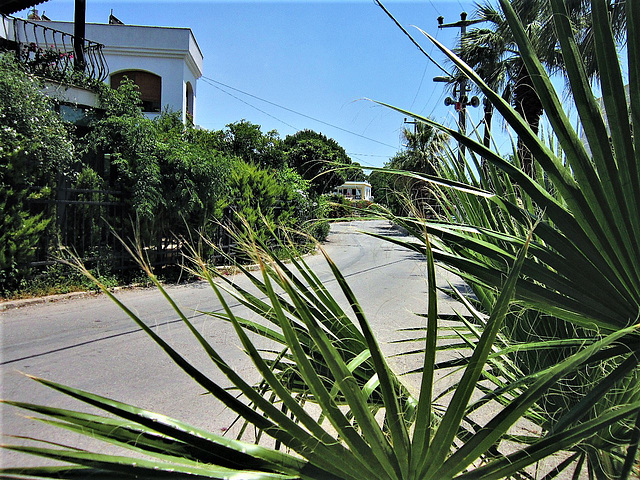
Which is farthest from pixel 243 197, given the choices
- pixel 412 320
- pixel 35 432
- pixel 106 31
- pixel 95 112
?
pixel 106 31

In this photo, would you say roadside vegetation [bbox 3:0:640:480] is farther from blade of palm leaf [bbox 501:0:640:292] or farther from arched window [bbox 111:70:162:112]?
arched window [bbox 111:70:162:112]

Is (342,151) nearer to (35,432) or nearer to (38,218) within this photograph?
(38,218)

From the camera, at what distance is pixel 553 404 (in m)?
1.54

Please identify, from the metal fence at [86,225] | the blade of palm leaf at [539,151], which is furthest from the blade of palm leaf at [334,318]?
the metal fence at [86,225]

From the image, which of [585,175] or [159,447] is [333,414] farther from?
[585,175]

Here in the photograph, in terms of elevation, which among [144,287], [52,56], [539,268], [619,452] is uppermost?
[52,56]

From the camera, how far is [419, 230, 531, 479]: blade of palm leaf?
2.72ft

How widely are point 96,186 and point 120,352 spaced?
4.94 metres

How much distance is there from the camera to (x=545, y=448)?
84 cm

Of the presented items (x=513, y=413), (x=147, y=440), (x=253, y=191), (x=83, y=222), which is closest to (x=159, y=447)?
(x=147, y=440)

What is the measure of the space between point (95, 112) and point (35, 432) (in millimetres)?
8120

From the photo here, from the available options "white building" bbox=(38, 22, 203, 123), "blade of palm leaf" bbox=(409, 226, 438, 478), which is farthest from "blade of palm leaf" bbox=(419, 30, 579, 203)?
"white building" bbox=(38, 22, 203, 123)

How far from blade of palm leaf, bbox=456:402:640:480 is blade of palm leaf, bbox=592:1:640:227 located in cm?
47

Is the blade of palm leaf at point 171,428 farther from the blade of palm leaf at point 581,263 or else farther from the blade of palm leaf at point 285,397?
the blade of palm leaf at point 581,263
